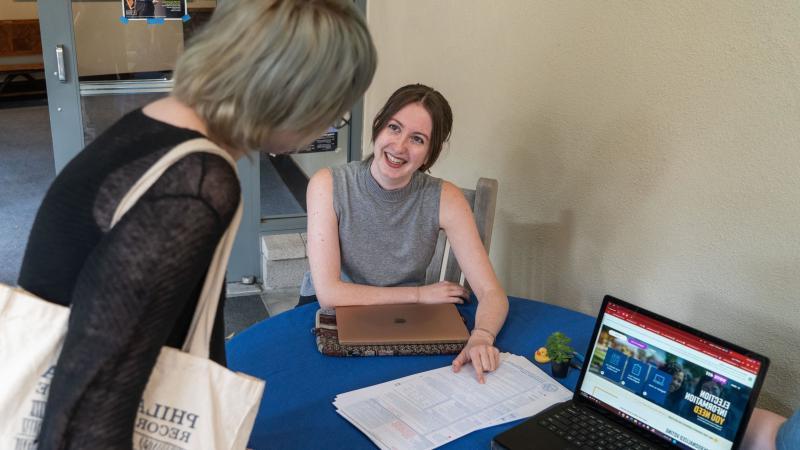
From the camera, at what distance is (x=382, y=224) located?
206 cm

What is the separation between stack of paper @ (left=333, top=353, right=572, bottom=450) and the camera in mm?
1359

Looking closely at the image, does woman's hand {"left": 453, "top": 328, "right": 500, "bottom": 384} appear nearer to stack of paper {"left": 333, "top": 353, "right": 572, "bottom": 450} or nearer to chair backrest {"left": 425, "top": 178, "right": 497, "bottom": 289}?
stack of paper {"left": 333, "top": 353, "right": 572, "bottom": 450}

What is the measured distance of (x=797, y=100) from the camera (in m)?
1.61

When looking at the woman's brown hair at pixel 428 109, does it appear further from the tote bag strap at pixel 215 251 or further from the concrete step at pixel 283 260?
the concrete step at pixel 283 260

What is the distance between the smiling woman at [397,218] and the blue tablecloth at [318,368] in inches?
4.8

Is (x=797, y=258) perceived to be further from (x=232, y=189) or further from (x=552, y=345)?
(x=232, y=189)

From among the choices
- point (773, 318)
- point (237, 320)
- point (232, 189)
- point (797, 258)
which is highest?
point (232, 189)

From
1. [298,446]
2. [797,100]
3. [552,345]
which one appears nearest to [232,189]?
[298,446]

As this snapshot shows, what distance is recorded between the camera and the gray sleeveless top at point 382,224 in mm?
2035

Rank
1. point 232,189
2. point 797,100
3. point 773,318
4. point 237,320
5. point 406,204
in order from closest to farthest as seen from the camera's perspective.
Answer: point 232,189 → point 797,100 → point 773,318 → point 406,204 → point 237,320

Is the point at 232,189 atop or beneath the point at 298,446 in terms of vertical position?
atop

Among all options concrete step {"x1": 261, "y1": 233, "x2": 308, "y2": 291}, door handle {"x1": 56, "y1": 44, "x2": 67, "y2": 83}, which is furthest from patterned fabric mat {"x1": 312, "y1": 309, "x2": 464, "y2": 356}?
door handle {"x1": 56, "y1": 44, "x2": 67, "y2": 83}

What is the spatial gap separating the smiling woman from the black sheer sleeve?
105 cm

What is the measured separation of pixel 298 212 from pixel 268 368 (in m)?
2.26
